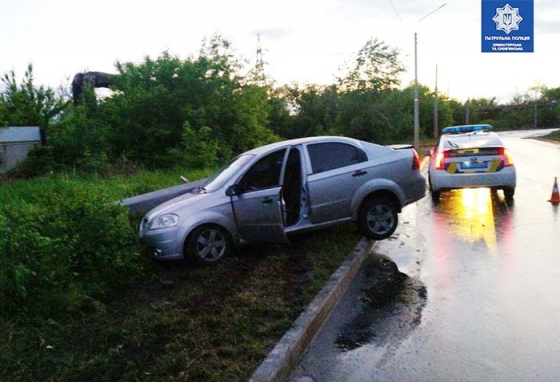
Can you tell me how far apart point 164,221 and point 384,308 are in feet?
10.6

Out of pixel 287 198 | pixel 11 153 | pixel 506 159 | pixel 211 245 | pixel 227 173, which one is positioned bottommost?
pixel 211 245

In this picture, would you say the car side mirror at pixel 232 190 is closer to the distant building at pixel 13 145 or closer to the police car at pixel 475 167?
the police car at pixel 475 167

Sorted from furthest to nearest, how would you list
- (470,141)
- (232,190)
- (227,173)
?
1. (470,141)
2. (227,173)
3. (232,190)

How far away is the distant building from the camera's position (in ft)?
74.7

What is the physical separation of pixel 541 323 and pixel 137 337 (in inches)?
145

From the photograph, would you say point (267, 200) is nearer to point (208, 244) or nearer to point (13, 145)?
point (208, 244)

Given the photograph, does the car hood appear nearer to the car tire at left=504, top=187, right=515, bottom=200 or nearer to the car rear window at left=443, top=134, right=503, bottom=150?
the car rear window at left=443, top=134, right=503, bottom=150

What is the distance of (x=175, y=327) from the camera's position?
17.0 ft

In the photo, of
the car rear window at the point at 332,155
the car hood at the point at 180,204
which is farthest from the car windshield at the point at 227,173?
the car rear window at the point at 332,155

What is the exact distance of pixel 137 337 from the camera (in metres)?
4.95

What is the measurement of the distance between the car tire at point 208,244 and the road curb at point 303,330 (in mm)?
1667

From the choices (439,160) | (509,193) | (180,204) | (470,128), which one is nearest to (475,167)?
(439,160)

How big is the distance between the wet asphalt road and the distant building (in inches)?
709

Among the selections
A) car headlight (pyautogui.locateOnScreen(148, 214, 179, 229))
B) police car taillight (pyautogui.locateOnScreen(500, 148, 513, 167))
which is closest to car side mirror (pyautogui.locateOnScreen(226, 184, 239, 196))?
car headlight (pyautogui.locateOnScreen(148, 214, 179, 229))
